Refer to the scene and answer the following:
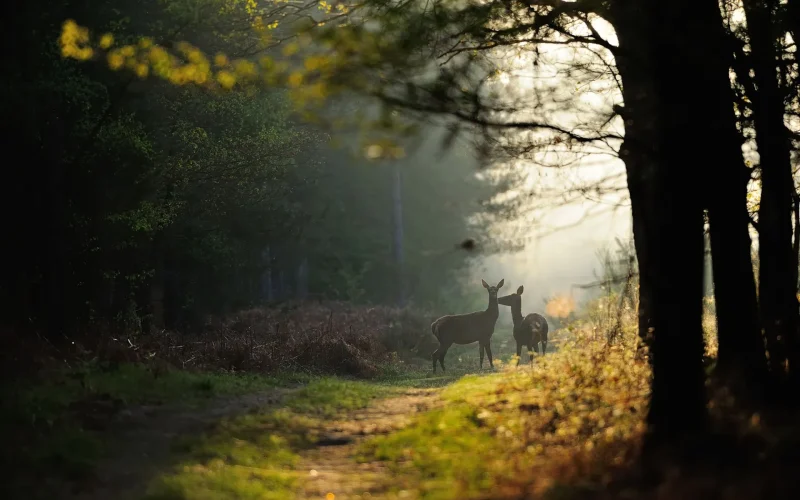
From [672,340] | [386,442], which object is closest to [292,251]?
[386,442]

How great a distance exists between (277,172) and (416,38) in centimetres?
1277

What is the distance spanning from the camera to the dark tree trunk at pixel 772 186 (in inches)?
390

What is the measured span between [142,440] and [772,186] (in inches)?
315

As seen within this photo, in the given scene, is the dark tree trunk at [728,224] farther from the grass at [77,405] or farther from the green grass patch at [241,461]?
the grass at [77,405]

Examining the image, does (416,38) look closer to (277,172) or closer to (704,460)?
(704,460)

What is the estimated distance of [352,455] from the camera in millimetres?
9047

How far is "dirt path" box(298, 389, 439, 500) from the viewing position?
7.34m

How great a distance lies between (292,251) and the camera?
120 ft

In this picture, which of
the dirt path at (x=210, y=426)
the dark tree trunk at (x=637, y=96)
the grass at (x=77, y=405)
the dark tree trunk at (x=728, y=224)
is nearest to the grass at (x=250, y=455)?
the dirt path at (x=210, y=426)

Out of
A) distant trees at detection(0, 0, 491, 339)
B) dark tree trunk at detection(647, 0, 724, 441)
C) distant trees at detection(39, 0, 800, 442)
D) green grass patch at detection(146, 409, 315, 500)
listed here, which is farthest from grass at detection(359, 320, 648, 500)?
distant trees at detection(0, 0, 491, 339)

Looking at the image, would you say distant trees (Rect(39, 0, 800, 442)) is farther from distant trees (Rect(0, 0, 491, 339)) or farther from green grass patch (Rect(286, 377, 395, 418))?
green grass patch (Rect(286, 377, 395, 418))

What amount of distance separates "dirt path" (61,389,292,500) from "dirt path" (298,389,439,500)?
1.37 meters

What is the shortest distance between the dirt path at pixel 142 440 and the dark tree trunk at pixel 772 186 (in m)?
6.84

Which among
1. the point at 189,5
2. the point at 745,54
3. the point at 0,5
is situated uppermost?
the point at 189,5
